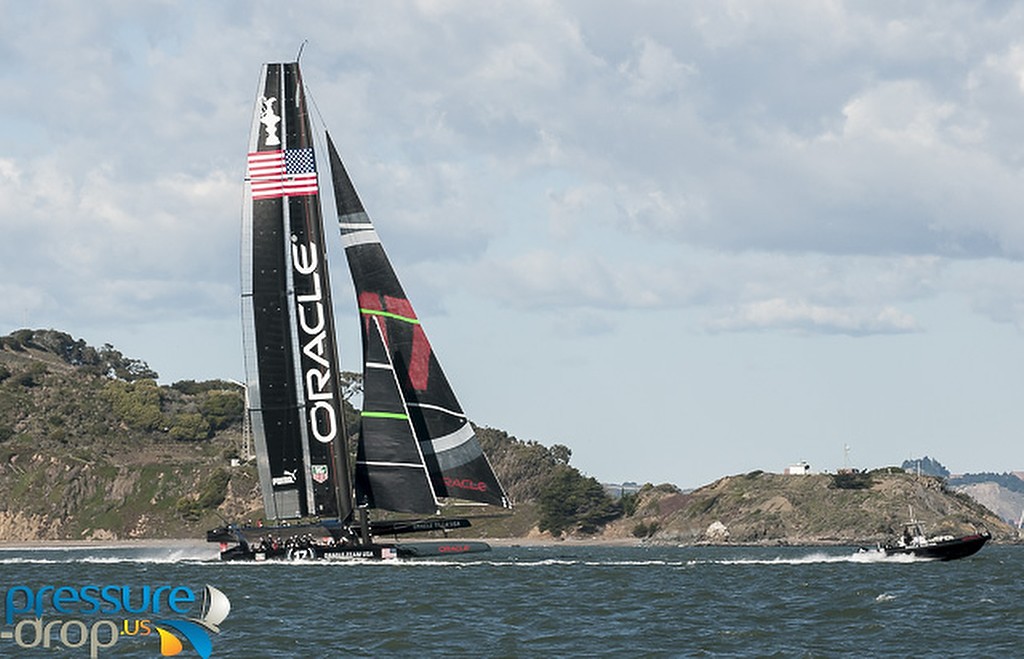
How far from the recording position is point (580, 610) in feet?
151

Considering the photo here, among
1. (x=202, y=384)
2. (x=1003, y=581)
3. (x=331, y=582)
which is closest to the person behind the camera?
(x=331, y=582)

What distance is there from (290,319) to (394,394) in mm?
5294

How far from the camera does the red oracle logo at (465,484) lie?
215ft

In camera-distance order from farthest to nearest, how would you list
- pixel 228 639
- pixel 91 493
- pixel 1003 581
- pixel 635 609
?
pixel 91 493, pixel 1003 581, pixel 635 609, pixel 228 639

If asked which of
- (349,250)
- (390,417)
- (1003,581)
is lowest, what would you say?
(1003,581)

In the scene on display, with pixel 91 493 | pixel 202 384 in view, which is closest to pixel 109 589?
pixel 91 493

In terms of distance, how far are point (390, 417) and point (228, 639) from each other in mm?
26147

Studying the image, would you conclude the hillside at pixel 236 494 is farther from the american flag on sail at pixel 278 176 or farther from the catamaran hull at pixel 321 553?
the american flag on sail at pixel 278 176

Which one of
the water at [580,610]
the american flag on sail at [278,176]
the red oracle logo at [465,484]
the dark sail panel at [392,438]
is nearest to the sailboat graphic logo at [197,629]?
the water at [580,610]

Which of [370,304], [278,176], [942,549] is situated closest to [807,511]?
[942,549]

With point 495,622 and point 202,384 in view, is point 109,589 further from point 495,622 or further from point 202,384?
point 202,384

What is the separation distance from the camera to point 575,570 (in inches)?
2714

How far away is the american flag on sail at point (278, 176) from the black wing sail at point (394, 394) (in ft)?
4.18

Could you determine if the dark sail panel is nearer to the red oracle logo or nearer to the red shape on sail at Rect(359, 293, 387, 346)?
the red shape on sail at Rect(359, 293, 387, 346)
